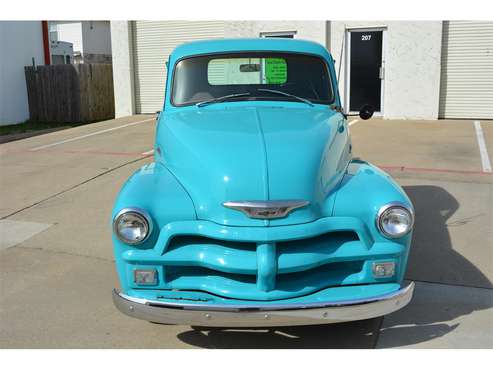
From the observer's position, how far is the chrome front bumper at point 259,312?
9.59 feet

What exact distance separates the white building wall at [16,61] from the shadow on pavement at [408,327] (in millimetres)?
15876

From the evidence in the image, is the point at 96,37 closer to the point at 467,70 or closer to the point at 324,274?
the point at 467,70

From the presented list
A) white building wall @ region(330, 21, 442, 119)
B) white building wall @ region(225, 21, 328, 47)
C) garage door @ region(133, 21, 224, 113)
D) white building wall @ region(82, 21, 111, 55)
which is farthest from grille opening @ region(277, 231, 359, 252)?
white building wall @ region(82, 21, 111, 55)

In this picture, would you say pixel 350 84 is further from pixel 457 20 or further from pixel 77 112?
pixel 77 112

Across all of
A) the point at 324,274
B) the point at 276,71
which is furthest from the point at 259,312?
the point at 276,71

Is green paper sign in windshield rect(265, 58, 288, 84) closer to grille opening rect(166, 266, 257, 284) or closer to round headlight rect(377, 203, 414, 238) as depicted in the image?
round headlight rect(377, 203, 414, 238)

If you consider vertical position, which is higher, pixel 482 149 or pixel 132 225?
pixel 132 225

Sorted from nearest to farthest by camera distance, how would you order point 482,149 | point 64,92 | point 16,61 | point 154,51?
point 482,149
point 154,51
point 16,61
point 64,92

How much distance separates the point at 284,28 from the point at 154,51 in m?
4.20

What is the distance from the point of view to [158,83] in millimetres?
16047

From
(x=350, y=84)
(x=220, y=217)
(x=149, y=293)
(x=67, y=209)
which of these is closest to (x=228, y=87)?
(x=220, y=217)

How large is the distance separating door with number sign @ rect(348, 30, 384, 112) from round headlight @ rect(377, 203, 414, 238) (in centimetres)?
1083

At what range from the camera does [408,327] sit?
12.1ft

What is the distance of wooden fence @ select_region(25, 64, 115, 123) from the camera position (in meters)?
18.1
